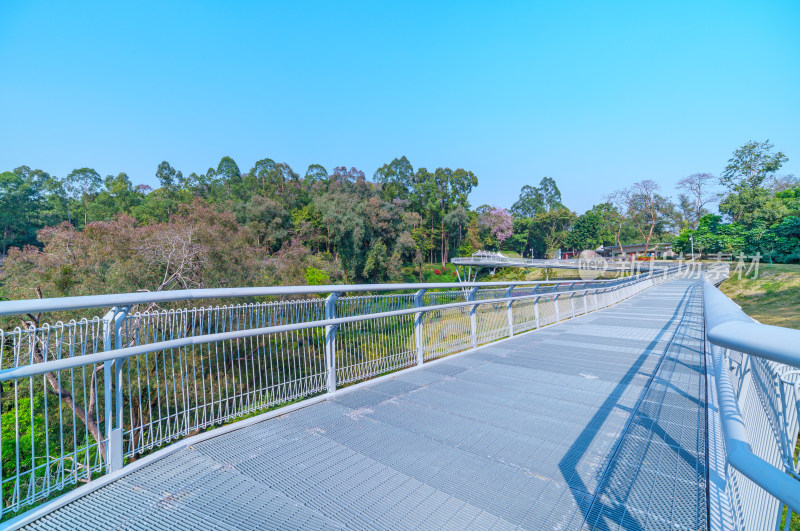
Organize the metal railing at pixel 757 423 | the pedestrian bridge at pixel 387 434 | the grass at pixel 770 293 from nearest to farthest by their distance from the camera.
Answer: the metal railing at pixel 757 423
the pedestrian bridge at pixel 387 434
the grass at pixel 770 293

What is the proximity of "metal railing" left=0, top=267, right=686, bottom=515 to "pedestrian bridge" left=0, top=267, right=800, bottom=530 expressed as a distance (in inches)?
1.1

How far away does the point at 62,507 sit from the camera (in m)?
2.28

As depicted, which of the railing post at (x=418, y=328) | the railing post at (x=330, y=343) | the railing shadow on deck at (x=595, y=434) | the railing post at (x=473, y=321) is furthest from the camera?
the railing post at (x=473, y=321)

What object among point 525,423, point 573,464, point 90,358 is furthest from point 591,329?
point 90,358

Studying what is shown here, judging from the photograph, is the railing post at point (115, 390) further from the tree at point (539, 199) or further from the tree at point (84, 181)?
the tree at point (539, 199)

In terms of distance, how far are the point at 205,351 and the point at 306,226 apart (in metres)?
43.5

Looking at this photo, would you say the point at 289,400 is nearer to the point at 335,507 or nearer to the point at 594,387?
the point at 335,507

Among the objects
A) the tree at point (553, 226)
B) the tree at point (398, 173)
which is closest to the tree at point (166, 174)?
the tree at point (398, 173)

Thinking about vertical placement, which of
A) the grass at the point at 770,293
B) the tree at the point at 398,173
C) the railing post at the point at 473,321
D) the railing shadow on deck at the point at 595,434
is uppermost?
the tree at the point at 398,173

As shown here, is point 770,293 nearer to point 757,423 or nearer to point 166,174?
point 757,423

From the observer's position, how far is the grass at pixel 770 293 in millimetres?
22047

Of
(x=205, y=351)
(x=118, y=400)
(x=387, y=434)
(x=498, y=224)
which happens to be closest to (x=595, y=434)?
(x=387, y=434)

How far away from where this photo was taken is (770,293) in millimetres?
27609

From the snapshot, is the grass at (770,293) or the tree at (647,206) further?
the tree at (647,206)
